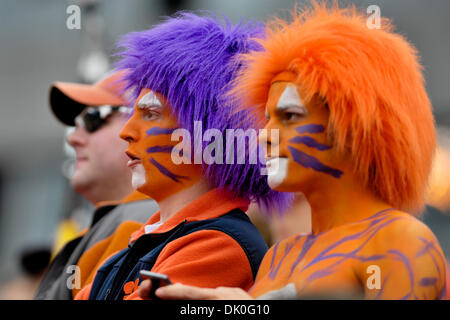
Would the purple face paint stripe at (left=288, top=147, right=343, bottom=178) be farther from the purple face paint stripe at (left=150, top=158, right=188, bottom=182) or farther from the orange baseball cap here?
the orange baseball cap

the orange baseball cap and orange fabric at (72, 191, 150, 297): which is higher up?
the orange baseball cap

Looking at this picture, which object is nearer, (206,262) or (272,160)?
(272,160)

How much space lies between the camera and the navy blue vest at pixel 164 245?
2043 millimetres

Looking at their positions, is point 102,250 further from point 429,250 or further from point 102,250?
point 429,250

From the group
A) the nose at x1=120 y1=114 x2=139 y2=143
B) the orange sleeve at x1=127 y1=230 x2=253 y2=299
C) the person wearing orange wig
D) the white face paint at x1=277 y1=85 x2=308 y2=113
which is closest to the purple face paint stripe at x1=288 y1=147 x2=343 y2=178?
the person wearing orange wig

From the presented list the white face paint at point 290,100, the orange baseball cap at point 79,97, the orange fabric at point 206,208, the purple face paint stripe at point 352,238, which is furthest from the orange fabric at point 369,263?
the orange baseball cap at point 79,97

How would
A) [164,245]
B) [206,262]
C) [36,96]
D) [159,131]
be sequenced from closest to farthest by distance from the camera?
[206,262] < [164,245] < [159,131] < [36,96]

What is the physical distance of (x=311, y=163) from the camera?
1.73 m

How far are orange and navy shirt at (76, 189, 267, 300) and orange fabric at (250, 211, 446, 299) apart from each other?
0.71ft

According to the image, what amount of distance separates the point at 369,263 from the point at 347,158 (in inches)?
10.8

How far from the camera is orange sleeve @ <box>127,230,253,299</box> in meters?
1.90

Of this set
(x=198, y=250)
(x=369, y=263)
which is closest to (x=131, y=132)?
(x=198, y=250)

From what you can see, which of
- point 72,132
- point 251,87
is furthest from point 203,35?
point 72,132

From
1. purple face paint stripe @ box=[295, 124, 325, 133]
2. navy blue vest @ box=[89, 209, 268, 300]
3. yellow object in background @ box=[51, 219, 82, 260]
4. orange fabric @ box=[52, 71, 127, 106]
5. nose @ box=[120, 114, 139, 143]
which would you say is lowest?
yellow object in background @ box=[51, 219, 82, 260]
